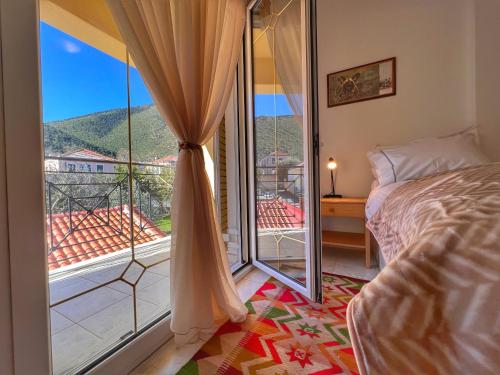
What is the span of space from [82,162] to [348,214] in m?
2.00

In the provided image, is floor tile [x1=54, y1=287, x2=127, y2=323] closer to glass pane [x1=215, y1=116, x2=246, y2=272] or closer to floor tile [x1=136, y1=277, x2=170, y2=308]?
floor tile [x1=136, y1=277, x2=170, y2=308]

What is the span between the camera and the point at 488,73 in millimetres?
1816

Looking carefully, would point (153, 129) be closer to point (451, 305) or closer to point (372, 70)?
point (451, 305)

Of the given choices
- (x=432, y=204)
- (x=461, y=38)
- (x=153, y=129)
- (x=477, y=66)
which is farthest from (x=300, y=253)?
(x=461, y=38)

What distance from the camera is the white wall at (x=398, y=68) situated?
1.93m

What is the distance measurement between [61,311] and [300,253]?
1.37 m

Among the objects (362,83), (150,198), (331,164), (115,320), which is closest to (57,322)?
(115,320)

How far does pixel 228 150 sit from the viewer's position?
1.97 meters

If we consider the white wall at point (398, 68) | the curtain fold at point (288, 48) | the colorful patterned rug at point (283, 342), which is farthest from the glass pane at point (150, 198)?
the white wall at point (398, 68)

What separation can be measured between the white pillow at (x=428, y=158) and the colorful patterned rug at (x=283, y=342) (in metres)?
1.07

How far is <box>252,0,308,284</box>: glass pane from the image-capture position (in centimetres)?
154

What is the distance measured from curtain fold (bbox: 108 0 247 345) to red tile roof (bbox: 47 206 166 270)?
0.26m

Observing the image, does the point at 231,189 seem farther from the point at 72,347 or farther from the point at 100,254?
the point at 72,347

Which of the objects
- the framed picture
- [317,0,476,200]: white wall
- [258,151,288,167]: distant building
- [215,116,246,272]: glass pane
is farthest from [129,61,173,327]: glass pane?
the framed picture
